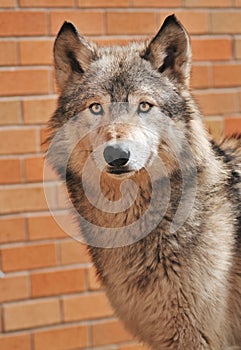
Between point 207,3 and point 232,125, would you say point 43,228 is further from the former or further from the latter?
point 207,3

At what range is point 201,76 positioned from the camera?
3717 mm

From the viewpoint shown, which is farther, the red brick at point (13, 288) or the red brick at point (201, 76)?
the red brick at point (201, 76)

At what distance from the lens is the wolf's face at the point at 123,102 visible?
7.72 ft

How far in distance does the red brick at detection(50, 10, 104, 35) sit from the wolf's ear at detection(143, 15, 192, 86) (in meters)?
1.06

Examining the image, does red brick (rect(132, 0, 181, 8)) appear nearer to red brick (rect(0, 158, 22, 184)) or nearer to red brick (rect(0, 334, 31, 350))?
red brick (rect(0, 158, 22, 184))

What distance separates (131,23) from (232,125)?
29.4 inches

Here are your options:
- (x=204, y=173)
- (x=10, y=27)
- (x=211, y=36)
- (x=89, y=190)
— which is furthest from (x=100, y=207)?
(x=211, y=36)

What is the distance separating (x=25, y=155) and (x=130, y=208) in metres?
1.08

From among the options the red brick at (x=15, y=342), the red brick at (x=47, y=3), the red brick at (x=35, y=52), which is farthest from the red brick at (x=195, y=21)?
the red brick at (x=15, y=342)

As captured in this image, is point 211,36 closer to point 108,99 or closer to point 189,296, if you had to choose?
point 108,99

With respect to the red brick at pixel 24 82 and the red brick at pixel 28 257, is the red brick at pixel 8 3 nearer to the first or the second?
the red brick at pixel 24 82

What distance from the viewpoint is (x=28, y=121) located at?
3463 millimetres

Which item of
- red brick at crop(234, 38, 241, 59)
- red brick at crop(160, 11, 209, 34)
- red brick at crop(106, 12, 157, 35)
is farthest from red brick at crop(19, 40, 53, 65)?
red brick at crop(234, 38, 241, 59)

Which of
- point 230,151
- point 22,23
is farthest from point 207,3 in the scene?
point 230,151
